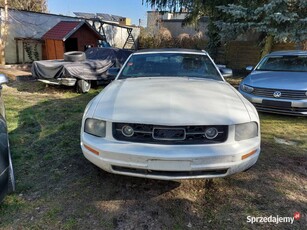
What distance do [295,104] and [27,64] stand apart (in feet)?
40.6

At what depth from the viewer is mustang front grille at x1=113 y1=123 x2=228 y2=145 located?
2.51m

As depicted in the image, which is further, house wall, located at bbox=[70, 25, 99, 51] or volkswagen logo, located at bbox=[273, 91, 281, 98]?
house wall, located at bbox=[70, 25, 99, 51]

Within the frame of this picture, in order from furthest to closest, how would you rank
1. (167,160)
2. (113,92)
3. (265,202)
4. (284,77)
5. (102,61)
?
(102,61) → (284,77) → (113,92) → (265,202) → (167,160)

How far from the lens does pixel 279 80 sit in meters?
5.84

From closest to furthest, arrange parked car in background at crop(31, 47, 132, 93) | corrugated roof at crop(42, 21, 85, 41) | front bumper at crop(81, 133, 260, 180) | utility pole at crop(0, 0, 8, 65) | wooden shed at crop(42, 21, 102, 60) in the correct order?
front bumper at crop(81, 133, 260, 180) < parked car in background at crop(31, 47, 132, 93) < utility pole at crop(0, 0, 8, 65) < corrugated roof at crop(42, 21, 85, 41) < wooden shed at crop(42, 21, 102, 60)

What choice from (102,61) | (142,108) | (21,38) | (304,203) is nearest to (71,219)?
(142,108)

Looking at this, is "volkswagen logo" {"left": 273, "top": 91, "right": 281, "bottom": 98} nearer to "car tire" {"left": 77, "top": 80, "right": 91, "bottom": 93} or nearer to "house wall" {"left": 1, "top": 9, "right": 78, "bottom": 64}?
"car tire" {"left": 77, "top": 80, "right": 91, "bottom": 93}

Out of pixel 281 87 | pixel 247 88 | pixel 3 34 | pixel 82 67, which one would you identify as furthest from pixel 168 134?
pixel 3 34

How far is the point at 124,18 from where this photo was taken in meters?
36.2

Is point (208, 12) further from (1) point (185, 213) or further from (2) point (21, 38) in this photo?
(1) point (185, 213)

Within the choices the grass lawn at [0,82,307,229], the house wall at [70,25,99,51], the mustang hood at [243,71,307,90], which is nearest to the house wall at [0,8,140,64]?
the house wall at [70,25,99,51]

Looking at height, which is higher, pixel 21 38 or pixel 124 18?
pixel 124 18

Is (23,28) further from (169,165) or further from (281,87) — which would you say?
(169,165)

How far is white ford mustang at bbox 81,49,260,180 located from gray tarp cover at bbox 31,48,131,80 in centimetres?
562
